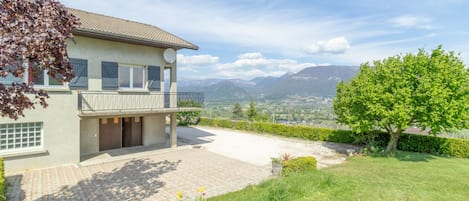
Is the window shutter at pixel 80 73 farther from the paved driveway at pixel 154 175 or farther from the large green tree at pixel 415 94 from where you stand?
the large green tree at pixel 415 94

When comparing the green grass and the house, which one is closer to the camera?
the green grass

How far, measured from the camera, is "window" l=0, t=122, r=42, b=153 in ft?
32.2

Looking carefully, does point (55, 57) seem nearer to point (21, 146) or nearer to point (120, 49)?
point (21, 146)

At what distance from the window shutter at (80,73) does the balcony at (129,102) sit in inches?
18.0

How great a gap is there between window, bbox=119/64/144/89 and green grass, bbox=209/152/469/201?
845 cm

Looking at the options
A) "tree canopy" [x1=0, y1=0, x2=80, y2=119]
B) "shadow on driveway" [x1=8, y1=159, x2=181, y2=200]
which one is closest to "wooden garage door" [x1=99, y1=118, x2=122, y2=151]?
"shadow on driveway" [x1=8, y1=159, x2=181, y2=200]

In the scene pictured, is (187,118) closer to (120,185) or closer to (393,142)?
(120,185)

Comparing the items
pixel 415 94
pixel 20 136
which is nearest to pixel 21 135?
pixel 20 136

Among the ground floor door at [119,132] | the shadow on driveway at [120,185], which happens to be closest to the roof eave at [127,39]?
the ground floor door at [119,132]

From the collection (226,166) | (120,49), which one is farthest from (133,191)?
(120,49)

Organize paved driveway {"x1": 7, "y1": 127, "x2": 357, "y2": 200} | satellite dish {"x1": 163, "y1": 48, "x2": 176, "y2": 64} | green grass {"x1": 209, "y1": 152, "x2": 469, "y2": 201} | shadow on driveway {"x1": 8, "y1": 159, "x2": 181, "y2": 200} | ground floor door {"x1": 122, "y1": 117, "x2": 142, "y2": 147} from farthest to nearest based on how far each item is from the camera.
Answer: ground floor door {"x1": 122, "y1": 117, "x2": 142, "y2": 147}, satellite dish {"x1": 163, "y1": 48, "x2": 176, "y2": 64}, paved driveway {"x1": 7, "y1": 127, "x2": 357, "y2": 200}, shadow on driveway {"x1": 8, "y1": 159, "x2": 181, "y2": 200}, green grass {"x1": 209, "y1": 152, "x2": 469, "y2": 201}

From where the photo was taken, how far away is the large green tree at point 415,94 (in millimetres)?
11000

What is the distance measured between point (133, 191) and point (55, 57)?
5.27 metres

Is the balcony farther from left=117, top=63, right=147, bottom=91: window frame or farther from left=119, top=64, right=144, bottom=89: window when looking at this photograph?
left=119, top=64, right=144, bottom=89: window
